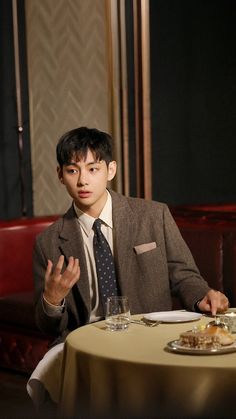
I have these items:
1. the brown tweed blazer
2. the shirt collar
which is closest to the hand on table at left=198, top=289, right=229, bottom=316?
the brown tweed blazer

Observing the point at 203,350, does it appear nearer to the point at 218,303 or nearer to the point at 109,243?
the point at 218,303

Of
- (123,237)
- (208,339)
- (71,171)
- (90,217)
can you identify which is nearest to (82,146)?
(71,171)

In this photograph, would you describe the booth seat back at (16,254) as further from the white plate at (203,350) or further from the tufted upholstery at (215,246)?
the white plate at (203,350)

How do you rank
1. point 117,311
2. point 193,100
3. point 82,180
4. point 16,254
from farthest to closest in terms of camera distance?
1. point 193,100
2. point 16,254
3. point 82,180
4. point 117,311

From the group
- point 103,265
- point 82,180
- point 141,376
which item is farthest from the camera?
point 103,265

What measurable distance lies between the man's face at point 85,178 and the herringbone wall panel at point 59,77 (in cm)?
383

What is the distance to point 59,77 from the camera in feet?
21.6

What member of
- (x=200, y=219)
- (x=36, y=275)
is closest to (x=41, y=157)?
(x=200, y=219)

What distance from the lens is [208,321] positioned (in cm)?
242

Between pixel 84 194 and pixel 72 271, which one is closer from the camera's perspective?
pixel 72 271

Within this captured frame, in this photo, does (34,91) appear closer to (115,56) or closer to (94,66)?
(94,66)

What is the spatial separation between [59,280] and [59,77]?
4.38 m

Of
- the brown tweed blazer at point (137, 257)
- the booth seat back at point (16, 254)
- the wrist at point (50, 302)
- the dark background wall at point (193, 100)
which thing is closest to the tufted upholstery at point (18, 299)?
the booth seat back at point (16, 254)

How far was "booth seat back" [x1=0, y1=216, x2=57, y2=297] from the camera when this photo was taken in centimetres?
461
